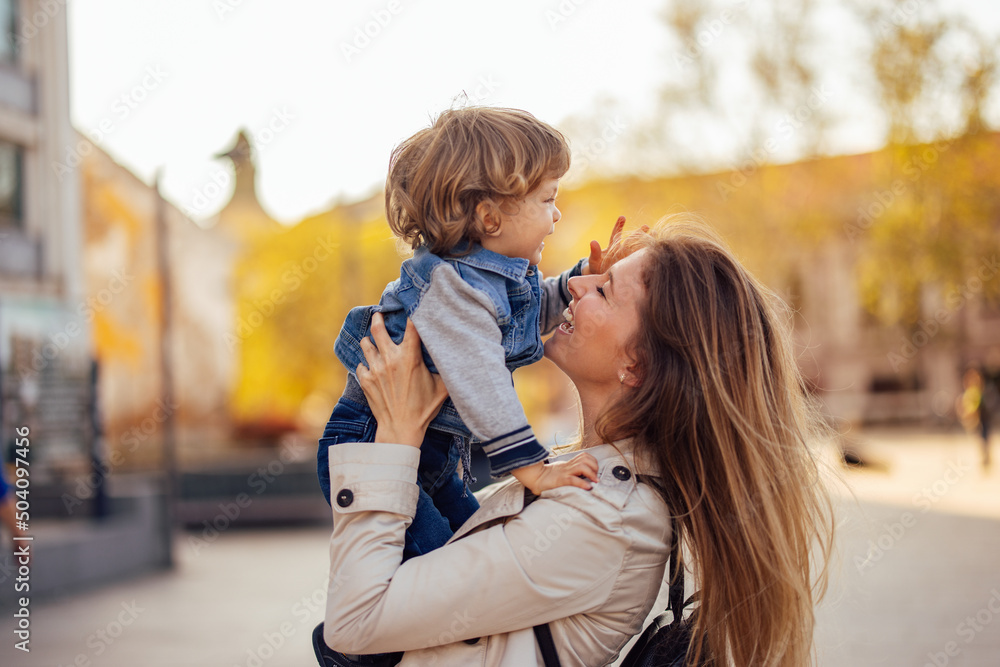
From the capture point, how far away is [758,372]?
6.32 feet

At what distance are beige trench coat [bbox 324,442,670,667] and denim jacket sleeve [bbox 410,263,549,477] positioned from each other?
0.11 metres

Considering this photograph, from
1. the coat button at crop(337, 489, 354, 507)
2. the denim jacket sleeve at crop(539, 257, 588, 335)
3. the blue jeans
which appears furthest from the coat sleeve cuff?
the denim jacket sleeve at crop(539, 257, 588, 335)

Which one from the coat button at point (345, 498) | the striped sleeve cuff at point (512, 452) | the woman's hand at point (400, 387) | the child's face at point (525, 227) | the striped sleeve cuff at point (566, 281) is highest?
the child's face at point (525, 227)

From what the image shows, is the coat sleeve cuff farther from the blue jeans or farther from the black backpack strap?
the black backpack strap

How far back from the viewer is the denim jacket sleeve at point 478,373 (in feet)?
6.03

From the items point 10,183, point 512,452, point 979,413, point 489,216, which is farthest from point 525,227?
point 979,413

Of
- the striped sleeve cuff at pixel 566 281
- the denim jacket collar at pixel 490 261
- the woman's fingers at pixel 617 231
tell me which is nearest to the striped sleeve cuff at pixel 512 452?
the denim jacket collar at pixel 490 261

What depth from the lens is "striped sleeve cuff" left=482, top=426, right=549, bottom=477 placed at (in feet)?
5.98

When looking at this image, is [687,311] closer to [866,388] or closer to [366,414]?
[366,414]

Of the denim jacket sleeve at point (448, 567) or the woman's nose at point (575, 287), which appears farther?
the woman's nose at point (575, 287)

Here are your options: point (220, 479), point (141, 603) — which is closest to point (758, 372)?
point (141, 603)

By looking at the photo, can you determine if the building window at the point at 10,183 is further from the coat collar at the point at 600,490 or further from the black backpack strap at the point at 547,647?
the black backpack strap at the point at 547,647

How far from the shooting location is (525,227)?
6.92ft

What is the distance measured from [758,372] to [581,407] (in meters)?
0.47
